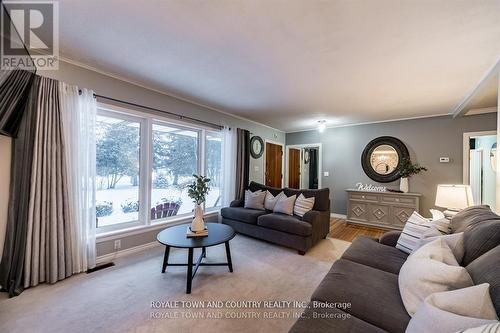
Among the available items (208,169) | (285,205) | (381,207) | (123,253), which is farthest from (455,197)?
(123,253)

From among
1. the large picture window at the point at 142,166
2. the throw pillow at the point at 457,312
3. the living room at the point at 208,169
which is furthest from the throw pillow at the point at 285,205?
the throw pillow at the point at 457,312

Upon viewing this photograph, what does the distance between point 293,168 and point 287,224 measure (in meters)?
3.69

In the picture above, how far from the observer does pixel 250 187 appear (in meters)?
4.56

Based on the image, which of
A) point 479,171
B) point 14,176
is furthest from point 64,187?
point 479,171

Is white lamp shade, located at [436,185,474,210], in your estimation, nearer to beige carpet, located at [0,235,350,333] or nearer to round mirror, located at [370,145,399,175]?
beige carpet, located at [0,235,350,333]

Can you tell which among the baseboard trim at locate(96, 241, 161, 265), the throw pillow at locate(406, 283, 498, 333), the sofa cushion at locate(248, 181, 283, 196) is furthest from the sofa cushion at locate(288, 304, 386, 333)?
the sofa cushion at locate(248, 181, 283, 196)

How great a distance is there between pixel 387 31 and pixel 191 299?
296 centimetres

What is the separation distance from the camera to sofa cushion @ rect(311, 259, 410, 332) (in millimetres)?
1098

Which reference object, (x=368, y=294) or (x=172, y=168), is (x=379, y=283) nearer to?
(x=368, y=294)

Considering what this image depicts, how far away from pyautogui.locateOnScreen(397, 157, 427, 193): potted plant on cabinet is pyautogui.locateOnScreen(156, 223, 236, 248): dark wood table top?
394 centimetres

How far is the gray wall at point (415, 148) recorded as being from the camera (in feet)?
13.2

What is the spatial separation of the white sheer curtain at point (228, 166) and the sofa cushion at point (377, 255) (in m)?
2.74

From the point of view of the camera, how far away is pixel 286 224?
3139 millimetres

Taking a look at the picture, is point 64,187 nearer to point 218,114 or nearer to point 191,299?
point 191,299
